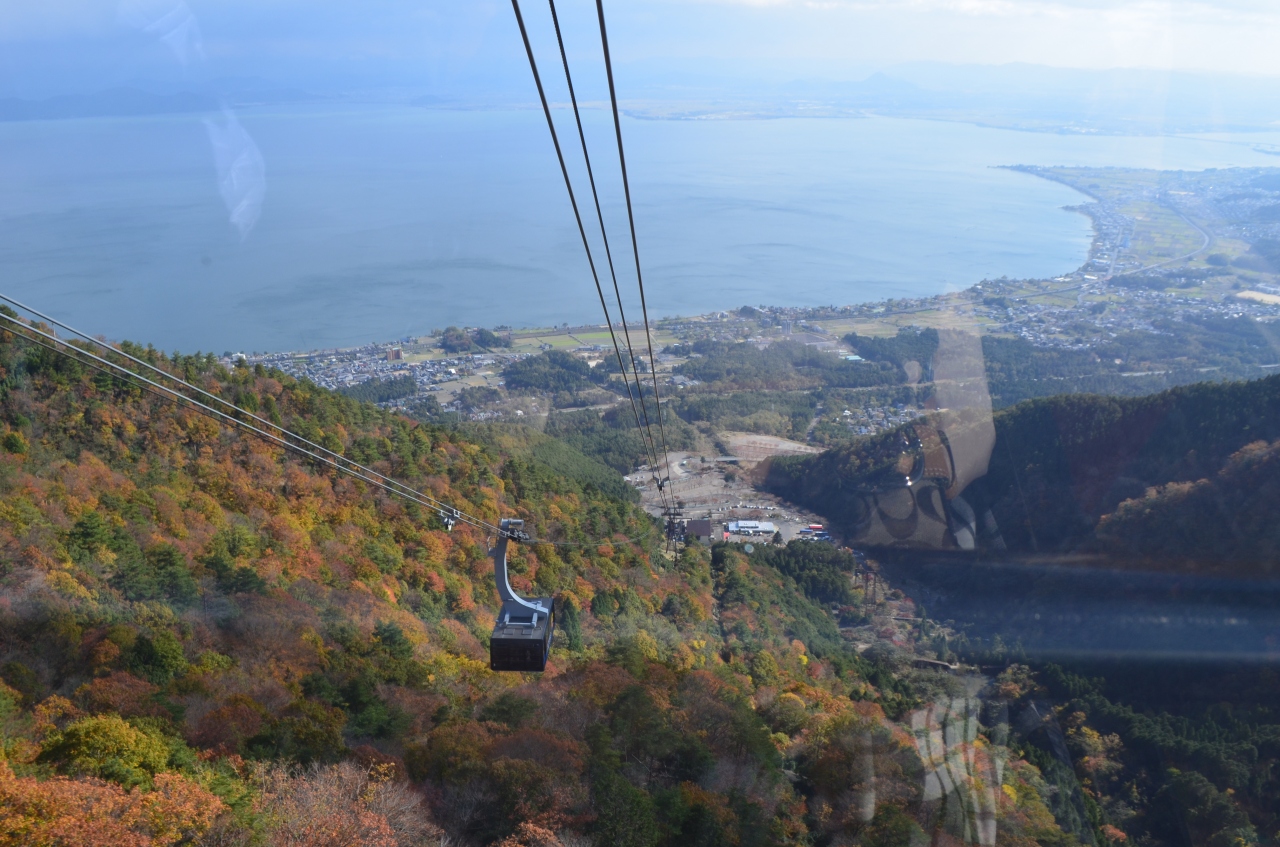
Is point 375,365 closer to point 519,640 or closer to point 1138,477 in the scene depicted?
point 1138,477

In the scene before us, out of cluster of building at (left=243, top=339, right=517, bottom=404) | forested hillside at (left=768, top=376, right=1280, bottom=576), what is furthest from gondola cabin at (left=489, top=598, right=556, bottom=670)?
cluster of building at (left=243, top=339, right=517, bottom=404)

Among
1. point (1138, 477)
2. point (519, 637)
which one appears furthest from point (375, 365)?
point (519, 637)

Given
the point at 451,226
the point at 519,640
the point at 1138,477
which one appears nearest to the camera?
the point at 519,640

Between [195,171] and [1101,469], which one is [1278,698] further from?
[195,171]

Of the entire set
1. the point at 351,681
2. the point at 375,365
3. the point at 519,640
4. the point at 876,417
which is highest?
the point at 375,365

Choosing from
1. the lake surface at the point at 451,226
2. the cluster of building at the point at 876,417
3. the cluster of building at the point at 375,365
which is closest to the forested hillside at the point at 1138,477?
the cluster of building at the point at 876,417

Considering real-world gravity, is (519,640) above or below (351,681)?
above

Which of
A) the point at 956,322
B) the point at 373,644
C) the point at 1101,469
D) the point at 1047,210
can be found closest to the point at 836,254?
the point at 956,322
